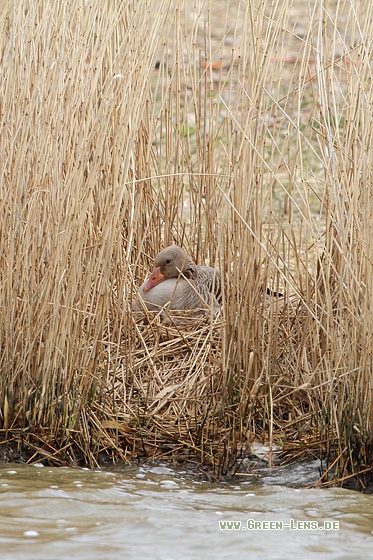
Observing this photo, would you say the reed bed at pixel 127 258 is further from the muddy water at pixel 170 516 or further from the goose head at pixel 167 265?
the goose head at pixel 167 265

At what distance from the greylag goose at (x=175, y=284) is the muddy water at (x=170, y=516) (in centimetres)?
128

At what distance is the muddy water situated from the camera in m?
2.80

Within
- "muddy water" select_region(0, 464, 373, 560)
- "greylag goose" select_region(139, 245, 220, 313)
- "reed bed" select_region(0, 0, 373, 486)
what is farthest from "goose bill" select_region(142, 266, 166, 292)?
"muddy water" select_region(0, 464, 373, 560)

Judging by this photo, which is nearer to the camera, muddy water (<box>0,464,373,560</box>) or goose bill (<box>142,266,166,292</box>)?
muddy water (<box>0,464,373,560</box>)

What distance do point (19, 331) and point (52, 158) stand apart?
0.74 m

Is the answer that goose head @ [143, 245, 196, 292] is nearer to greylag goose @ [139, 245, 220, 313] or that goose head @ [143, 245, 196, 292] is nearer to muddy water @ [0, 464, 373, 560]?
greylag goose @ [139, 245, 220, 313]

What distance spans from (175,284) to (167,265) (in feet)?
0.43

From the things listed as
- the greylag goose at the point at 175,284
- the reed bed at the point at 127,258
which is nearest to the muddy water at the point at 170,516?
the reed bed at the point at 127,258

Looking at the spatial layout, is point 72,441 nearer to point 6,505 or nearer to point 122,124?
point 6,505

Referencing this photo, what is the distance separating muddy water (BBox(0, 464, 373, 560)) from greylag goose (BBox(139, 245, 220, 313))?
1279mm

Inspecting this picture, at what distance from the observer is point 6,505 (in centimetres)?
310

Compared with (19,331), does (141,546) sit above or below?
below

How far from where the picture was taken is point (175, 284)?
185 inches

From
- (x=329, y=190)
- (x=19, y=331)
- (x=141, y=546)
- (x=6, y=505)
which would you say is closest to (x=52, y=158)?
(x=19, y=331)
